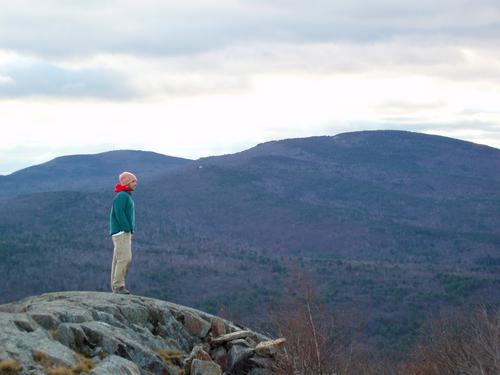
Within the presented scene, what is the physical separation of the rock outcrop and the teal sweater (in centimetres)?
154

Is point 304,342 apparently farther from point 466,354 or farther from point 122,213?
point 466,354

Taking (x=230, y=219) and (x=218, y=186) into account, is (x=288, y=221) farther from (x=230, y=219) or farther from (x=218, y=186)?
(x=218, y=186)

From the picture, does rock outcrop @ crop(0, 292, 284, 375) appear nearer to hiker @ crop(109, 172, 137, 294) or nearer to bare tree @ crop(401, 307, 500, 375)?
hiker @ crop(109, 172, 137, 294)

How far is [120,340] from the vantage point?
45.4 feet

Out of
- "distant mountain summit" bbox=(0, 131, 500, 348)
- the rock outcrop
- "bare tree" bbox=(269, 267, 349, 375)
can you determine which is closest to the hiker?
the rock outcrop

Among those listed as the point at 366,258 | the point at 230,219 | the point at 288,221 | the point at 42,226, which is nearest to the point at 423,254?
the point at 366,258

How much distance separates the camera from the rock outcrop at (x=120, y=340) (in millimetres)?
12312

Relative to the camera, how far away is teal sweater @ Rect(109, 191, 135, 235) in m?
17.0

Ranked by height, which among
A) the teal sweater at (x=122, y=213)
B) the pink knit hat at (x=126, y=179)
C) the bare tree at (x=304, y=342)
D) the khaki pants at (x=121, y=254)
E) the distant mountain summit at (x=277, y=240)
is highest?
the pink knit hat at (x=126, y=179)

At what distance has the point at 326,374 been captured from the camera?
1612cm

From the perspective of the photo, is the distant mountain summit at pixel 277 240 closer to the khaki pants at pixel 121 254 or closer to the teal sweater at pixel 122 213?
the khaki pants at pixel 121 254

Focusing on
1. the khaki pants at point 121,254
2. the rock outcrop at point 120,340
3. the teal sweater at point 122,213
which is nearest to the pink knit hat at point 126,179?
the teal sweater at point 122,213

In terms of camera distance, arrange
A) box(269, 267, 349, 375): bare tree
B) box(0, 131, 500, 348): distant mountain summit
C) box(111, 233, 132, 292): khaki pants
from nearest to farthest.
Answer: box(269, 267, 349, 375): bare tree → box(111, 233, 132, 292): khaki pants → box(0, 131, 500, 348): distant mountain summit

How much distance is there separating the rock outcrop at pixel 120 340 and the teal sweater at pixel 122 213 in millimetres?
1541
